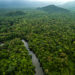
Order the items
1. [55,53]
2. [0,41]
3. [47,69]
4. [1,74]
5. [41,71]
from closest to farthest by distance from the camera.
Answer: [1,74] < [47,69] < [41,71] < [55,53] < [0,41]

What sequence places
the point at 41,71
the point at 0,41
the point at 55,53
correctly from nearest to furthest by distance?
the point at 41,71
the point at 55,53
the point at 0,41

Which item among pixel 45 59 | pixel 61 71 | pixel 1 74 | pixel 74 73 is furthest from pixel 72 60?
pixel 1 74

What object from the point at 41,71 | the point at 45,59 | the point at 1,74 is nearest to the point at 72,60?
the point at 45,59

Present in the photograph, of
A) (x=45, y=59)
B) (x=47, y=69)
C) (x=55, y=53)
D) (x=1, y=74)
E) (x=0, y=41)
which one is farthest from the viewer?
(x=0, y=41)

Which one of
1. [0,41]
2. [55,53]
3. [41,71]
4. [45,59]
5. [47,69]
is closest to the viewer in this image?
[47,69]

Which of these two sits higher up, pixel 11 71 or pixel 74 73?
pixel 11 71

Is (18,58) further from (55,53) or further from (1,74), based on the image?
(55,53)

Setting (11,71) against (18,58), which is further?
(18,58)

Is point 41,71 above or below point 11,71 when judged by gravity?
below

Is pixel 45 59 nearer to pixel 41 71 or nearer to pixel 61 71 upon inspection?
pixel 41 71
